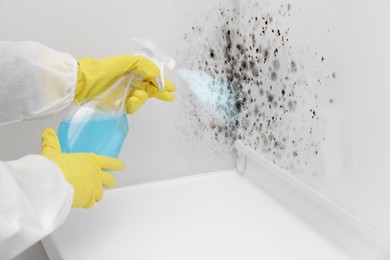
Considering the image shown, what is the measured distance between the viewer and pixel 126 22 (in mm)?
1311

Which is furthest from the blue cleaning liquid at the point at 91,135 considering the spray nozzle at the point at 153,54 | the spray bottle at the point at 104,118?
the spray nozzle at the point at 153,54

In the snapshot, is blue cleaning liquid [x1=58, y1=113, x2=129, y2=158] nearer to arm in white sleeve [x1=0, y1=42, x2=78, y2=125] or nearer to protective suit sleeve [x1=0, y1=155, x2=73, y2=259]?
arm in white sleeve [x1=0, y1=42, x2=78, y2=125]

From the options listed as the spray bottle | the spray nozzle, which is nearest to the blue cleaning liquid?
the spray bottle

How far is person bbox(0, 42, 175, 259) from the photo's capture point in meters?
0.80

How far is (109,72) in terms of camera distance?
1.14 m

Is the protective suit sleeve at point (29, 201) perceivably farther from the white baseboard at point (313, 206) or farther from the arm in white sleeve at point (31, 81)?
the white baseboard at point (313, 206)

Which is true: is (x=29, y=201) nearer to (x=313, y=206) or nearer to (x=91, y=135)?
(x=91, y=135)

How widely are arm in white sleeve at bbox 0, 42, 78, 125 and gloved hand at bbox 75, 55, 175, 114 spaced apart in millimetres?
38

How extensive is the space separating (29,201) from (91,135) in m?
0.32

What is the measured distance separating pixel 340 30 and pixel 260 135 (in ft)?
1.52

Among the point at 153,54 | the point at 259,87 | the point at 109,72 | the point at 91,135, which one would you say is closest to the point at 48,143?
the point at 91,135

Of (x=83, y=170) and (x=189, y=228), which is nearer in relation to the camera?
(x=83, y=170)

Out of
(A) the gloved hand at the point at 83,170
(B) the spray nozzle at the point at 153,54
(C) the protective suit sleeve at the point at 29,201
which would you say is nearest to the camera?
(C) the protective suit sleeve at the point at 29,201

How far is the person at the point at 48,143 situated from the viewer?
0.80 meters
